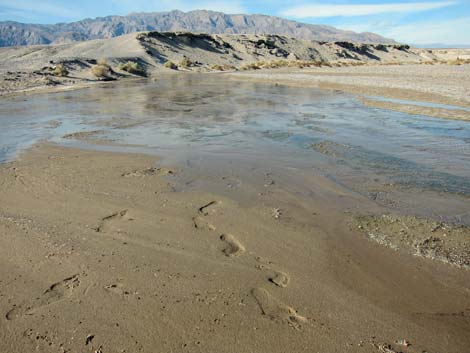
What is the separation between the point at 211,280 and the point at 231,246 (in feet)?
2.54

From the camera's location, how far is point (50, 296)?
144 inches

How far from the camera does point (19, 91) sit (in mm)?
23094

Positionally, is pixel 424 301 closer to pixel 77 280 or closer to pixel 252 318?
pixel 252 318

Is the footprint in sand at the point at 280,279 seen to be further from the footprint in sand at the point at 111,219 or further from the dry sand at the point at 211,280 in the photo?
the footprint in sand at the point at 111,219

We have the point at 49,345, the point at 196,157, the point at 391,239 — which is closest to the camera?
the point at 49,345

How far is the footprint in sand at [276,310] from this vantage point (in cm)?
334

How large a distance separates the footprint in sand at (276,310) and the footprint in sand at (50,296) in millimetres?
1821

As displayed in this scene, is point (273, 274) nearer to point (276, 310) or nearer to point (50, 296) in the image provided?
point (276, 310)

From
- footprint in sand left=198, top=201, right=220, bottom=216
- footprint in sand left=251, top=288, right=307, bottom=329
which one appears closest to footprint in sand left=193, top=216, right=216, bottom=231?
footprint in sand left=198, top=201, right=220, bottom=216

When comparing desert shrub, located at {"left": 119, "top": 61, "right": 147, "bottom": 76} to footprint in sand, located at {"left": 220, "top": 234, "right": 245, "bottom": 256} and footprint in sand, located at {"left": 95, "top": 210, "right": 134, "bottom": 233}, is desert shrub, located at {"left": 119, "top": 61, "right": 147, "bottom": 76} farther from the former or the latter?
footprint in sand, located at {"left": 220, "top": 234, "right": 245, "bottom": 256}

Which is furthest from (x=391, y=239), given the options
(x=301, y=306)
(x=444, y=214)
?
(x=301, y=306)

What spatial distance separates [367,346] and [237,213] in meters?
2.83

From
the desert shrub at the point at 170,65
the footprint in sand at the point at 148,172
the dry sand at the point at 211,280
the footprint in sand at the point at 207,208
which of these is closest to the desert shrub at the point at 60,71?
the desert shrub at the point at 170,65

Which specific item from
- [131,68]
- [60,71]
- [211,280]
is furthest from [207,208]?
[131,68]
